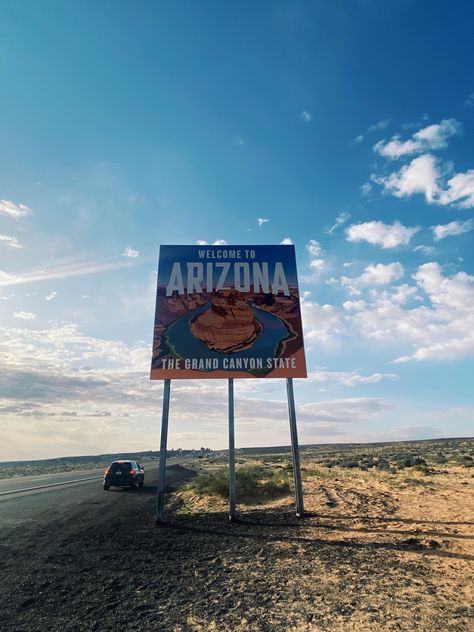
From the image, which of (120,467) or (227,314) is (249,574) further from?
(120,467)

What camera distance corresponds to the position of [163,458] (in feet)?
36.7

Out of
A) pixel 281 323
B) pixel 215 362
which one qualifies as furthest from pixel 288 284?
pixel 215 362

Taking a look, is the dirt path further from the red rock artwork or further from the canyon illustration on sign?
the red rock artwork

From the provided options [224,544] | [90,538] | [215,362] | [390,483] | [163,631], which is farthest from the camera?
[390,483]

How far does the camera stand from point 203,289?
1255 centimetres

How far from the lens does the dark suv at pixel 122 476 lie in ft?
75.7

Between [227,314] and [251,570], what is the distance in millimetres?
7400

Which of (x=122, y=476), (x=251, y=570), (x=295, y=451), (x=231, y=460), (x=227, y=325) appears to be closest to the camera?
→ (x=251, y=570)

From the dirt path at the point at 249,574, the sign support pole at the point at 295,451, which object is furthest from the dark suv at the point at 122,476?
the sign support pole at the point at 295,451

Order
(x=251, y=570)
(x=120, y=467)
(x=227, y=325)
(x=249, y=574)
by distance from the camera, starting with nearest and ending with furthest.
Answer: (x=249, y=574)
(x=251, y=570)
(x=227, y=325)
(x=120, y=467)

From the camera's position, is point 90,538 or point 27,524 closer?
point 90,538

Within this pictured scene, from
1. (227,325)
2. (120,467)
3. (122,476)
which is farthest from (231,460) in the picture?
(120,467)

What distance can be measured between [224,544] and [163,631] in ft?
14.3

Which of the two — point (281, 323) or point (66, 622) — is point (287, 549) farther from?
point (281, 323)
